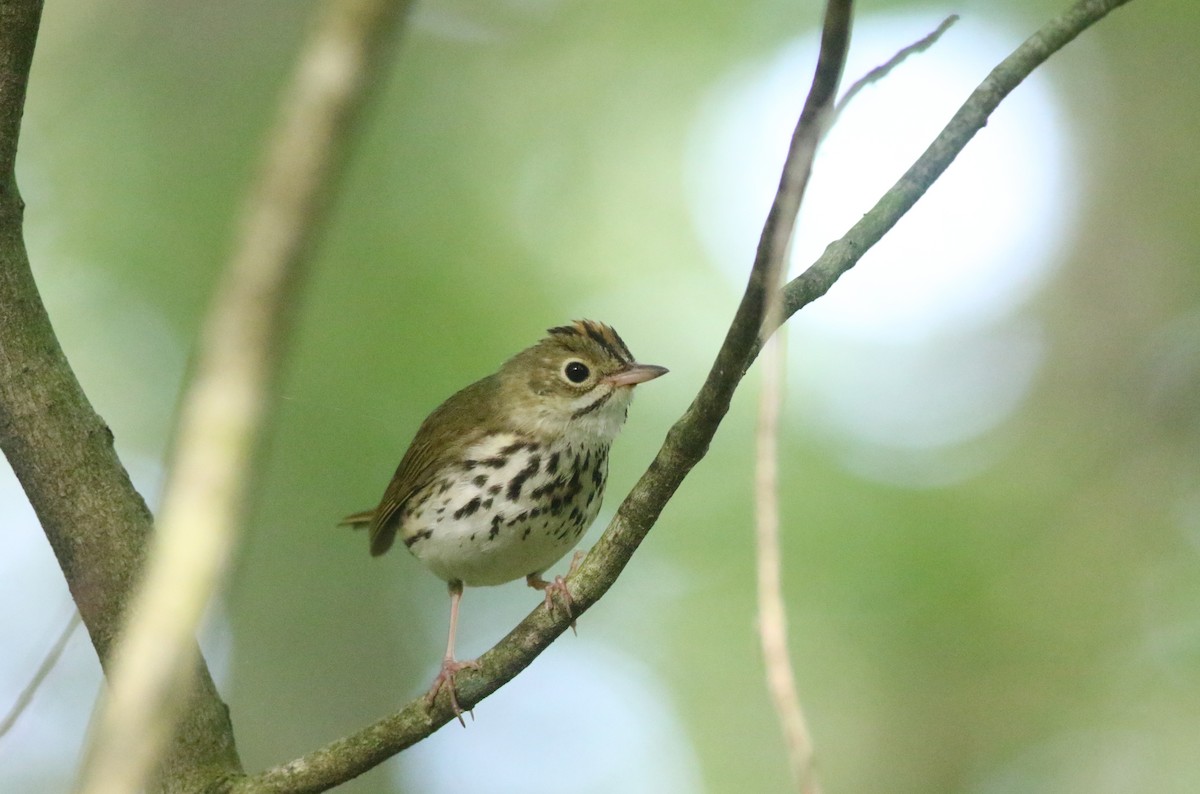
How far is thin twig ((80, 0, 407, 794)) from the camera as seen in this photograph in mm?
1550

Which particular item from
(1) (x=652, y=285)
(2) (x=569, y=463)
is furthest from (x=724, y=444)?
(2) (x=569, y=463)

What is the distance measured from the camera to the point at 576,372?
5.21m

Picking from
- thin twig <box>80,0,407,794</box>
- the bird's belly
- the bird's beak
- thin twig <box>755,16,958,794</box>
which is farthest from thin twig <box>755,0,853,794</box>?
the bird's beak

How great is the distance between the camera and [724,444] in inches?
397

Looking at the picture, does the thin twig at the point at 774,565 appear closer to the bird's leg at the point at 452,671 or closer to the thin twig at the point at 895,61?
the thin twig at the point at 895,61

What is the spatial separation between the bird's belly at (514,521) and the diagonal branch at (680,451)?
1.34 meters

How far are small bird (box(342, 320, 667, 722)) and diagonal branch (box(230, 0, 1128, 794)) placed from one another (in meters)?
1.17

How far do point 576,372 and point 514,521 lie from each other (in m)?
0.78

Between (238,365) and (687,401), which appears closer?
(238,365)

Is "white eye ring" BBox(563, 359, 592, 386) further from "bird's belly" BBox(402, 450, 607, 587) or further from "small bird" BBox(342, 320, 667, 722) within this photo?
"bird's belly" BBox(402, 450, 607, 587)

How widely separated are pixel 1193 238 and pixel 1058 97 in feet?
5.62

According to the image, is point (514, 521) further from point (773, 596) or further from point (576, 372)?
point (773, 596)

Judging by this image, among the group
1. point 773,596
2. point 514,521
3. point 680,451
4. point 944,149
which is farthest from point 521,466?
point 773,596

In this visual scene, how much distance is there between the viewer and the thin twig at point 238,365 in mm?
1550
